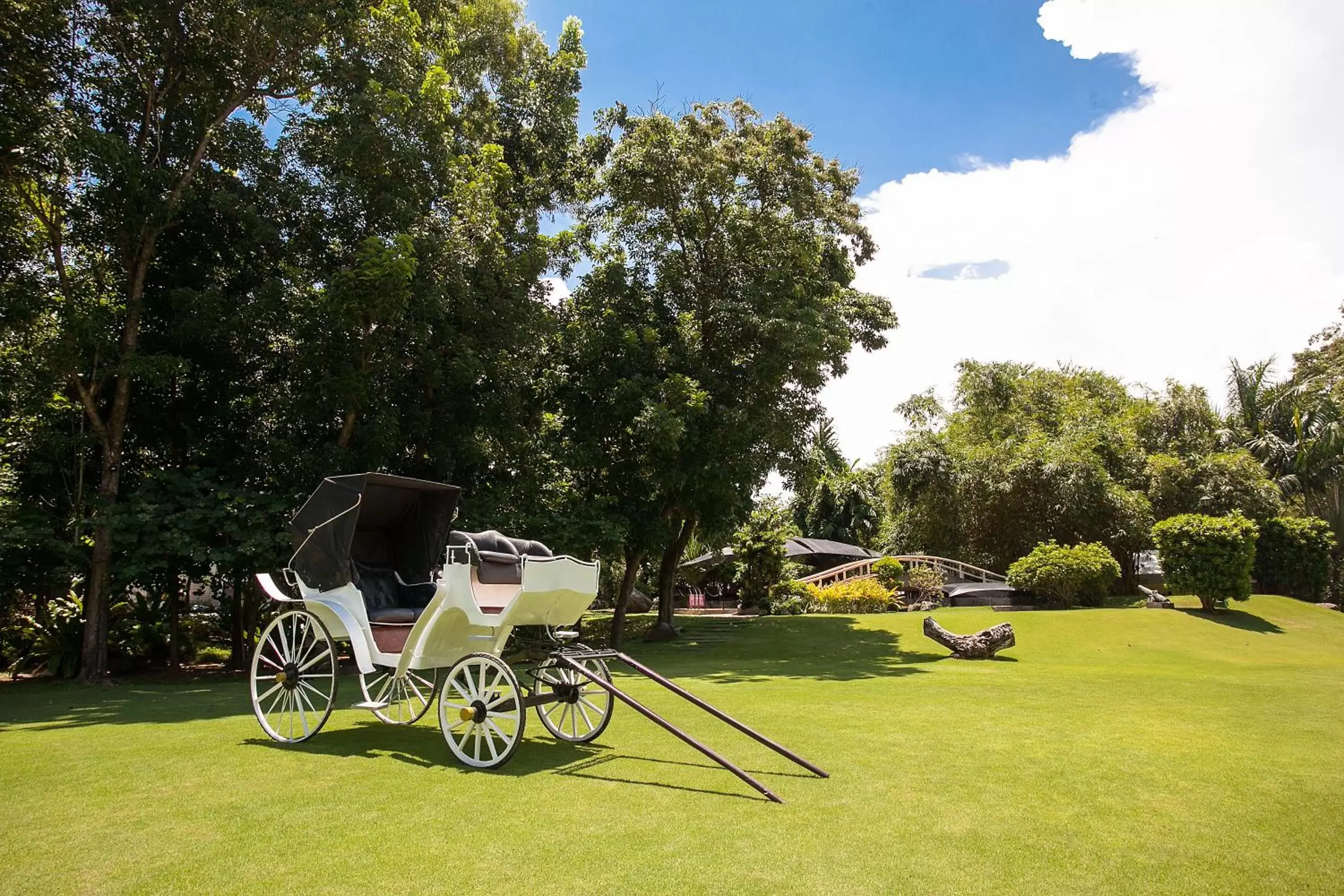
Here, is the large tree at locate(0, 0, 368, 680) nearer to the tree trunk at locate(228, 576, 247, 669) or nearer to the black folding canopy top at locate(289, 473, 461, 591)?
the tree trunk at locate(228, 576, 247, 669)

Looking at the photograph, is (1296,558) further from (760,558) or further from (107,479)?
(107,479)

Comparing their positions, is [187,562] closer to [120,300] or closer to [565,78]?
[120,300]

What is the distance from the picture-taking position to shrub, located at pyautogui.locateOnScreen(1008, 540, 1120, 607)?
20.6 metres

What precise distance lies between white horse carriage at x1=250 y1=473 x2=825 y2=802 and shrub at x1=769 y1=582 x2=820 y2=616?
18.1m

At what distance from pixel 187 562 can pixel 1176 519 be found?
2070cm

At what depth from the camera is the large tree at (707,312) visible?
54.7ft

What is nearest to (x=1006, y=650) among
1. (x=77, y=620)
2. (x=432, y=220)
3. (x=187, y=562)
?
(x=432, y=220)

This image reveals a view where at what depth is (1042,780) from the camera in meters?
5.56

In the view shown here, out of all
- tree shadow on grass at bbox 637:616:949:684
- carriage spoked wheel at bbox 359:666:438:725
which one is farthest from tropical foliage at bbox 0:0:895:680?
carriage spoked wheel at bbox 359:666:438:725

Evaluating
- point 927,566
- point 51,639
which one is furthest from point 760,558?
point 51,639

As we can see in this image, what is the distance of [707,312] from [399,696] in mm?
12206

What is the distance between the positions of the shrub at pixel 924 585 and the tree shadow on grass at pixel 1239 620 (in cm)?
684

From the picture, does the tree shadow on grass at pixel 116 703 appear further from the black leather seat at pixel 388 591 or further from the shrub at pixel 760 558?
the shrub at pixel 760 558

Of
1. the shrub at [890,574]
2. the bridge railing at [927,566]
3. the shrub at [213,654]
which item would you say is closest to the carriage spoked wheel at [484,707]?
the shrub at [213,654]
